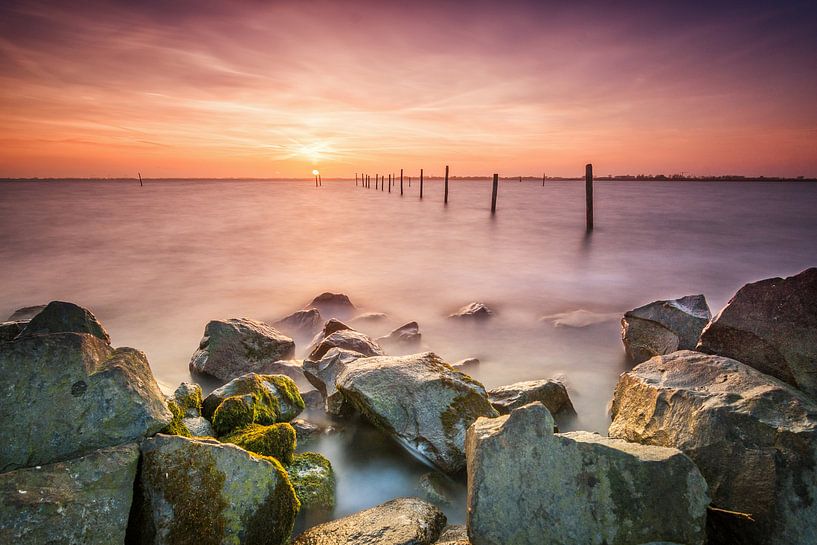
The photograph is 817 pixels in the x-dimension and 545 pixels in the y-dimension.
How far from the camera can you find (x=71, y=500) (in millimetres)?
2090

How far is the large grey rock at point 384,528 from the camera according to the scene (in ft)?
9.02

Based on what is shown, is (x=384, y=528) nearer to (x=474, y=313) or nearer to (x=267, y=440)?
(x=267, y=440)

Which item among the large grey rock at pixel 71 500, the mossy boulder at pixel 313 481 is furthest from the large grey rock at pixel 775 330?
the large grey rock at pixel 71 500

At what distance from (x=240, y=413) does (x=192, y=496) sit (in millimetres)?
1327

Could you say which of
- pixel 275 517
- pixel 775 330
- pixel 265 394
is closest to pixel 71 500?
pixel 275 517

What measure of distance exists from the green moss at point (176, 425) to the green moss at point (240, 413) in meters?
0.30

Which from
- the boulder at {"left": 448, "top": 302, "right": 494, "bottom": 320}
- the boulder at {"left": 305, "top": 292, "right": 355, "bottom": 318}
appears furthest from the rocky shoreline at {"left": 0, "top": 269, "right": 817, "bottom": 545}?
the boulder at {"left": 305, "top": 292, "right": 355, "bottom": 318}

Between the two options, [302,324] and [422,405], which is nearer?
[422,405]

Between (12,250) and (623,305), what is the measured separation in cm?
2093

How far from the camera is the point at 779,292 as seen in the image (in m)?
3.65

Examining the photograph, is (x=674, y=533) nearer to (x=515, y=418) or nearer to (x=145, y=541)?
(x=515, y=418)

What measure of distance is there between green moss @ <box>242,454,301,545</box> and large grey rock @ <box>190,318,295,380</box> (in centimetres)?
314

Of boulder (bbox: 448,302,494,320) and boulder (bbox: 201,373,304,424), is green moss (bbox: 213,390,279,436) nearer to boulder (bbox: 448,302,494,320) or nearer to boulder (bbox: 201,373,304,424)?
boulder (bbox: 201,373,304,424)

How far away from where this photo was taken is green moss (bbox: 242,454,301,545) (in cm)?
252
